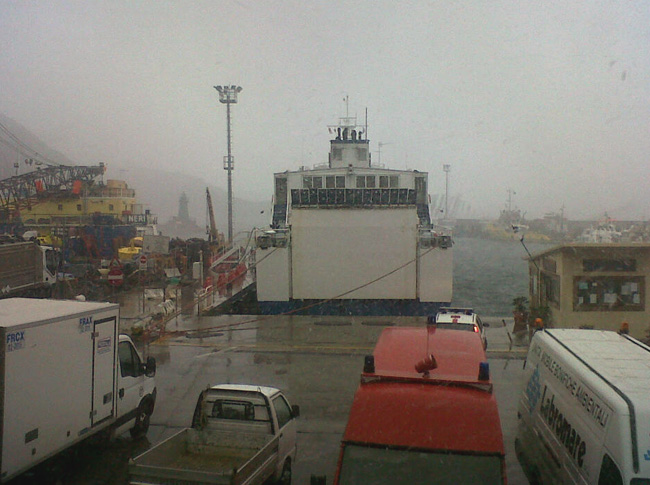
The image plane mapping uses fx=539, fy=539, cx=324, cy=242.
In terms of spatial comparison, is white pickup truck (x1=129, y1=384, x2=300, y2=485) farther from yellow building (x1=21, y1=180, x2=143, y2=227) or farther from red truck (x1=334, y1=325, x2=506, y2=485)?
yellow building (x1=21, y1=180, x2=143, y2=227)

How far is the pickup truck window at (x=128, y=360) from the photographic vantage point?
7055mm

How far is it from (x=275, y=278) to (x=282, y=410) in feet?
40.1

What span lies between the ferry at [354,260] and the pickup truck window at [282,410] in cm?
1180

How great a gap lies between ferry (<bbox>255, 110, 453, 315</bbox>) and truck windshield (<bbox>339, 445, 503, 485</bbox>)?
14170 millimetres

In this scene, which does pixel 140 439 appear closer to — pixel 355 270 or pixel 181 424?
pixel 181 424

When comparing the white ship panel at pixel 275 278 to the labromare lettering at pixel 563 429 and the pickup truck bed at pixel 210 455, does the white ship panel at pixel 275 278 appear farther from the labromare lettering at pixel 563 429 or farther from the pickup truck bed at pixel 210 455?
the labromare lettering at pixel 563 429

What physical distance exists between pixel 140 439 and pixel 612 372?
19.2 feet

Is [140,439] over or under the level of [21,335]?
under

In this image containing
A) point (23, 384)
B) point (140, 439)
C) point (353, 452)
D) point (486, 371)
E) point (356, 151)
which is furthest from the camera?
point (356, 151)

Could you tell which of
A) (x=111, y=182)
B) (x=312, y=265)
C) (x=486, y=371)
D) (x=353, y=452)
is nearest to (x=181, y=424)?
(x=353, y=452)

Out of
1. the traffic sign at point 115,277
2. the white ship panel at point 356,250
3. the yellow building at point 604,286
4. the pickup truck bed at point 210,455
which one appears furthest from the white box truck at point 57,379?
the traffic sign at point 115,277

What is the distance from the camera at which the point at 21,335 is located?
4.95 m

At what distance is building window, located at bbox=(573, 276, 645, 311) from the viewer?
12828mm

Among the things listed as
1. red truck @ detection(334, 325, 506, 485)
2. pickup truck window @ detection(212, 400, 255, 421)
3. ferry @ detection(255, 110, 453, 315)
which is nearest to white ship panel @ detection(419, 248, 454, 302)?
ferry @ detection(255, 110, 453, 315)
